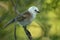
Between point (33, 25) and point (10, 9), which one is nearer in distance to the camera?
point (10, 9)

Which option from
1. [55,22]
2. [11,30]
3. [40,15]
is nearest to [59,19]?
[55,22]

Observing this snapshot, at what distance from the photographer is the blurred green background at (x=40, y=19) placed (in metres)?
2.55

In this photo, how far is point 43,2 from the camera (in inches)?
102

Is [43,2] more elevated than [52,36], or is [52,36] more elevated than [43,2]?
[43,2]

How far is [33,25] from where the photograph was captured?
280cm

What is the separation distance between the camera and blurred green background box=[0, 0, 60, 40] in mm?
2551

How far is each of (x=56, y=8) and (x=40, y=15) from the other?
0.19 m

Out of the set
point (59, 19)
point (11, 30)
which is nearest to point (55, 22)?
point (59, 19)

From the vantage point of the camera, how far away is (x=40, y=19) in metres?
2.62

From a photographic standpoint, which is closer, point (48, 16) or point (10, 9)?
point (10, 9)

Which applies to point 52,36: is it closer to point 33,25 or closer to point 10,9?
point 33,25

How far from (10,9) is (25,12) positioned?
20 centimetres

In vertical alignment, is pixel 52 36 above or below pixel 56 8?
below

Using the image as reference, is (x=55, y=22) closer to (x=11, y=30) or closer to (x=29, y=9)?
(x=29, y=9)
